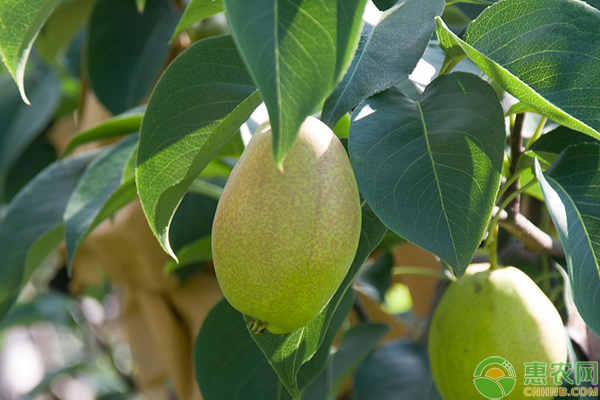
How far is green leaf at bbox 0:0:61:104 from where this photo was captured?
48 centimetres

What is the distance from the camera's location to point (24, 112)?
121cm

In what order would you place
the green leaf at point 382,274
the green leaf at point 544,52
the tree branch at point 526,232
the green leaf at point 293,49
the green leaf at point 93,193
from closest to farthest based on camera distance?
the green leaf at point 293,49
the green leaf at point 544,52
the tree branch at point 526,232
the green leaf at point 93,193
the green leaf at point 382,274

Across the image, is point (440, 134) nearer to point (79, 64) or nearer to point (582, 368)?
point (582, 368)

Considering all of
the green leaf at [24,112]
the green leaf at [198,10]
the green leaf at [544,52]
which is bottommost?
the green leaf at [24,112]

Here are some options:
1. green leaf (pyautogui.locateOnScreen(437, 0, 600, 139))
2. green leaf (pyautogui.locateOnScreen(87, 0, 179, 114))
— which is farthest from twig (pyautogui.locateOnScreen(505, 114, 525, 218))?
green leaf (pyautogui.locateOnScreen(87, 0, 179, 114))

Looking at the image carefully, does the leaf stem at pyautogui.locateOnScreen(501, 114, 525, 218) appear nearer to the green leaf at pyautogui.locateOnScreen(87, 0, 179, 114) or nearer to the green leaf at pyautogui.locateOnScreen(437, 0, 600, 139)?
the green leaf at pyautogui.locateOnScreen(437, 0, 600, 139)

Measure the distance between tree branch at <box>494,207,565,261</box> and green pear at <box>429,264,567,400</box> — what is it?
1.2 inches

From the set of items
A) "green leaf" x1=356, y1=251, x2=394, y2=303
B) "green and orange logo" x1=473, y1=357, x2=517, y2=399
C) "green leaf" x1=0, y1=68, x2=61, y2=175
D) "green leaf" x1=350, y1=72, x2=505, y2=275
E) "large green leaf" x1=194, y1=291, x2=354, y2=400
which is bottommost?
"green leaf" x1=356, y1=251, x2=394, y2=303

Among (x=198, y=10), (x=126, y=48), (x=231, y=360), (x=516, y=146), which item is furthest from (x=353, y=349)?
(x=126, y=48)

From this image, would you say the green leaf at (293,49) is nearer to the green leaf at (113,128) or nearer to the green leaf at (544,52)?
the green leaf at (544,52)

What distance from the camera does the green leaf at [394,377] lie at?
2.40 feet

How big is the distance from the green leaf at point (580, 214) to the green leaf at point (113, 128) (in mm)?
421

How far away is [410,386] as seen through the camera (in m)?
0.74

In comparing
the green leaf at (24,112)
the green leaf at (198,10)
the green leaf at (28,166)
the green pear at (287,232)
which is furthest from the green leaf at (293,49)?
the green leaf at (28,166)
